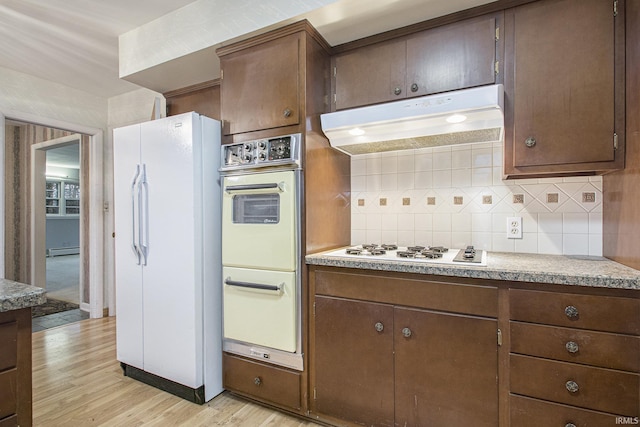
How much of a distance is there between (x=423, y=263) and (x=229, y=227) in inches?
46.7

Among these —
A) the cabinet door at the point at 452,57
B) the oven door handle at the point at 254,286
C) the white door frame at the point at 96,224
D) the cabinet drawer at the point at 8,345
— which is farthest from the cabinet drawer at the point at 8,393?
the white door frame at the point at 96,224

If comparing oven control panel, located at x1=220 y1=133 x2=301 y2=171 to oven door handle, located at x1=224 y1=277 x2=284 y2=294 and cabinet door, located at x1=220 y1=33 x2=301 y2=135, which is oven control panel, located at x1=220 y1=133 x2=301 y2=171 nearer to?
cabinet door, located at x1=220 y1=33 x2=301 y2=135

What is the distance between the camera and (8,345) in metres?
1.01

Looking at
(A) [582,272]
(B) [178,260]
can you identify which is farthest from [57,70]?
(A) [582,272]

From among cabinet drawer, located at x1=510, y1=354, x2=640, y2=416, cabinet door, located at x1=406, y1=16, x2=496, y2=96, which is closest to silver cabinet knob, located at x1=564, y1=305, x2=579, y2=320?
cabinet drawer, located at x1=510, y1=354, x2=640, y2=416

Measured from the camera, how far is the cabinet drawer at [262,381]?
1.84m

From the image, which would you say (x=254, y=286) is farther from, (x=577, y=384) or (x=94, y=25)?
(x=94, y=25)

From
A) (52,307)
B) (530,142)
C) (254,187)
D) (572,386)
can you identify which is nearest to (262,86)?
(254,187)

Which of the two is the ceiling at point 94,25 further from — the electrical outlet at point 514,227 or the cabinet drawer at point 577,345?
the cabinet drawer at point 577,345

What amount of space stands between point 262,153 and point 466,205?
131 cm

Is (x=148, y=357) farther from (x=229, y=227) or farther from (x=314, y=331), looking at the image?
(x=314, y=331)

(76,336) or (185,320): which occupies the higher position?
(185,320)

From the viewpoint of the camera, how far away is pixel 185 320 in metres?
1.99

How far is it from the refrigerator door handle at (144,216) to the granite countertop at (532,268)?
3.82 ft
